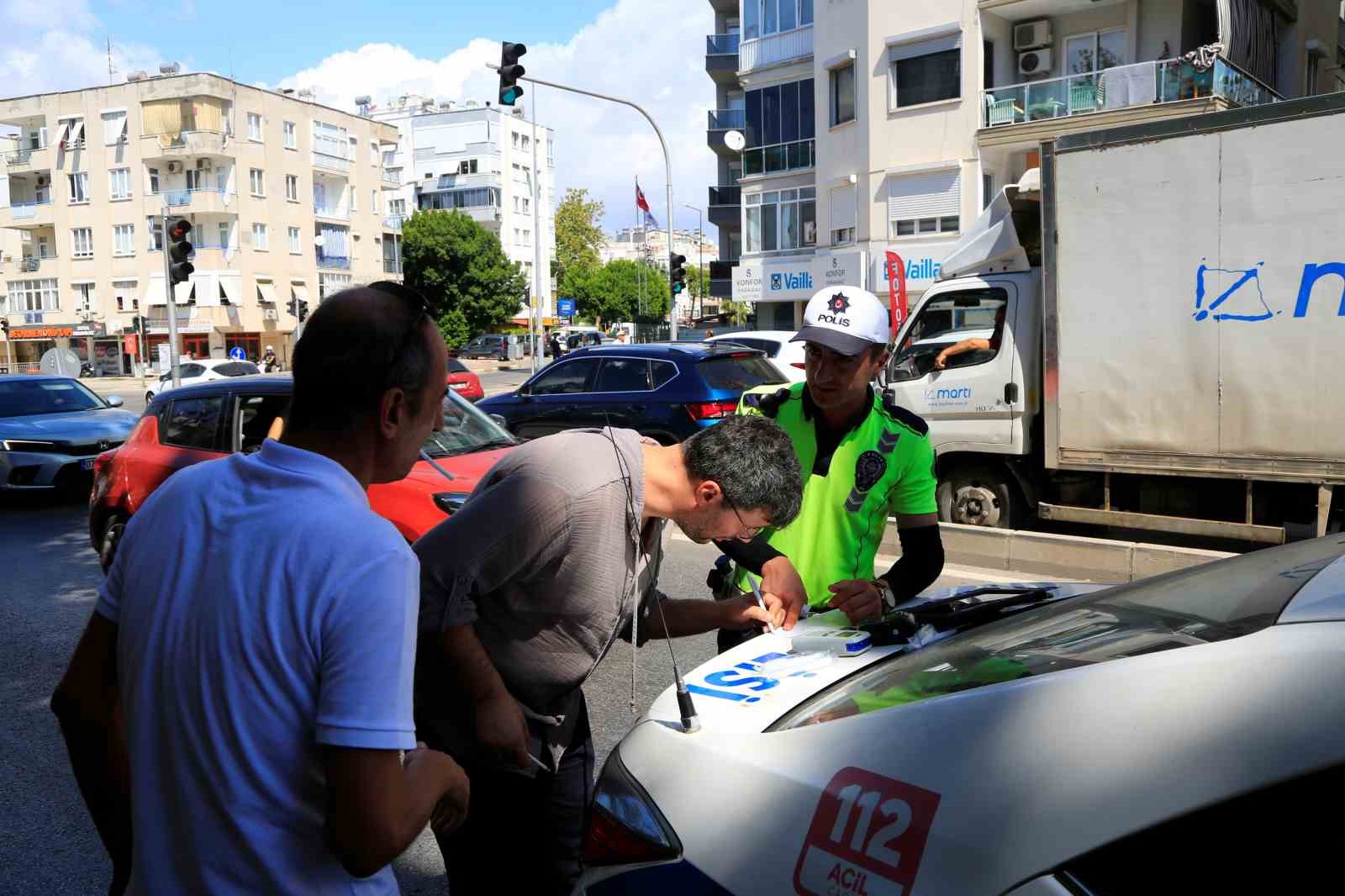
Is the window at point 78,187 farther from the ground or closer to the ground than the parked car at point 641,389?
farther from the ground

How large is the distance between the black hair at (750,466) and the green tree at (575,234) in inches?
3664

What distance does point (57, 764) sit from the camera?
4.69 meters

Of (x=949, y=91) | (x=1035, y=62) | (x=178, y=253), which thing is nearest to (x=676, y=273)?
(x=949, y=91)

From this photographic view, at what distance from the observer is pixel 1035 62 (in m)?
27.0

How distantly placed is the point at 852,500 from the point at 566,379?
980cm

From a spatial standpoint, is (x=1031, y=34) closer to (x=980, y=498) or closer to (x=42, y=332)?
(x=980, y=498)

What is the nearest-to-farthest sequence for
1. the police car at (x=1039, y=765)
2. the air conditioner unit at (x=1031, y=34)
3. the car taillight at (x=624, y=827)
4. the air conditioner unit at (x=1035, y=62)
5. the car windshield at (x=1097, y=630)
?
the police car at (x=1039, y=765) < the car windshield at (x=1097, y=630) < the car taillight at (x=624, y=827) < the air conditioner unit at (x=1031, y=34) < the air conditioner unit at (x=1035, y=62)

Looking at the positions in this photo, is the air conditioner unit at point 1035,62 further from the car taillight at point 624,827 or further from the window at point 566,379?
the car taillight at point 624,827

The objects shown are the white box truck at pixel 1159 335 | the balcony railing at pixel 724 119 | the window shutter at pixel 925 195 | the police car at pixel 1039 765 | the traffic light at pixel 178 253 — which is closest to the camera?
the police car at pixel 1039 765

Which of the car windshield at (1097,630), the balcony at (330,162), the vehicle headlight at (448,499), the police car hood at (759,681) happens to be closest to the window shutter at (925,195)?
the vehicle headlight at (448,499)

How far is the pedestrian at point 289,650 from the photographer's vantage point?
137 centimetres

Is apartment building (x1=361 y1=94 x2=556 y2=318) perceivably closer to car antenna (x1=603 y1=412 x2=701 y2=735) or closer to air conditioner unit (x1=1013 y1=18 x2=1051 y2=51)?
air conditioner unit (x1=1013 y1=18 x2=1051 y2=51)

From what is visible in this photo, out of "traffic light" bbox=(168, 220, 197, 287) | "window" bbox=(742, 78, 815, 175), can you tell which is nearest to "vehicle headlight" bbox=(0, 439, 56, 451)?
"traffic light" bbox=(168, 220, 197, 287)

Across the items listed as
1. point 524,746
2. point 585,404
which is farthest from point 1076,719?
point 585,404
